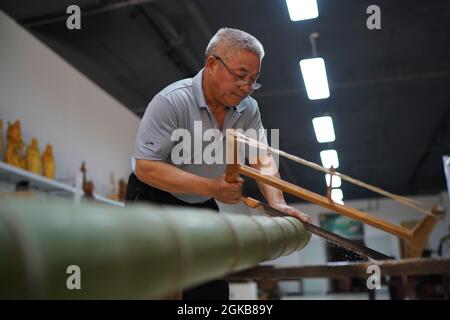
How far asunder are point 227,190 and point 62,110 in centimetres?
242

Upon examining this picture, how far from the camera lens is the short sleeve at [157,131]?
3.91ft

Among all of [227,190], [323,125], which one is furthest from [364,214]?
[323,125]

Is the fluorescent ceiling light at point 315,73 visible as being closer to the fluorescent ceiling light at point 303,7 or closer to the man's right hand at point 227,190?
the fluorescent ceiling light at point 303,7

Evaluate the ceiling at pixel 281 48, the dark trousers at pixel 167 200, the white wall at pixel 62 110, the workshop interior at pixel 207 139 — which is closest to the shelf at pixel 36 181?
the workshop interior at pixel 207 139

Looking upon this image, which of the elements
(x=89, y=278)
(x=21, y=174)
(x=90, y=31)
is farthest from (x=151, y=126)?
(x=90, y=31)

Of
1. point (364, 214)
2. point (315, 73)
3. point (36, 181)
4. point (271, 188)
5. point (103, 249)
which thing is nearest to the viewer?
point (103, 249)

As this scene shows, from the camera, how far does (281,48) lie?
3244mm

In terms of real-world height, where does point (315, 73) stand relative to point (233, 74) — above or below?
above

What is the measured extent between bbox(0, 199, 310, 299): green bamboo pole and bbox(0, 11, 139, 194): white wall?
2.55 metres

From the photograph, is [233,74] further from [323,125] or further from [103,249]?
[323,125]

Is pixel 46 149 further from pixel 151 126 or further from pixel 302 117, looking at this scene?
pixel 302 117

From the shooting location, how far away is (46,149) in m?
2.87

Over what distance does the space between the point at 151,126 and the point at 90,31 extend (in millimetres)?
2141

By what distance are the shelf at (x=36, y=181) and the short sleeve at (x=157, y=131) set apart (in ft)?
4.13
